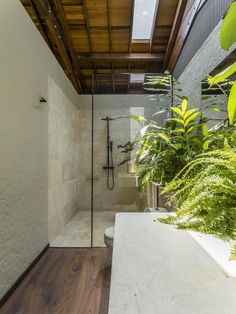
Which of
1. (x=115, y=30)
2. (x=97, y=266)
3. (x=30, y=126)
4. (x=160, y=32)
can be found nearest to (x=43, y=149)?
(x=30, y=126)

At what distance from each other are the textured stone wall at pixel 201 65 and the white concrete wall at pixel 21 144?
5.37 feet

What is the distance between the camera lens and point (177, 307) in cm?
45

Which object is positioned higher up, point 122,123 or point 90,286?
point 122,123

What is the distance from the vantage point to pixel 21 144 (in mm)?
2066

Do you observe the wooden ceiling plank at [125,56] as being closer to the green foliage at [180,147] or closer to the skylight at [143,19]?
the skylight at [143,19]

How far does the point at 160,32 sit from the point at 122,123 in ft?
4.97

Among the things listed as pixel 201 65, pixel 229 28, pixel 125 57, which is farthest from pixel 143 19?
pixel 229 28

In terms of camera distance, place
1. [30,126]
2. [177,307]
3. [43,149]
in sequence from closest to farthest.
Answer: [177,307]
[30,126]
[43,149]

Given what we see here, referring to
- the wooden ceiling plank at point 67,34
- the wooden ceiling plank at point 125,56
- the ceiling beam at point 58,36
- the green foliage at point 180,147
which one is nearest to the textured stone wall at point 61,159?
the ceiling beam at point 58,36

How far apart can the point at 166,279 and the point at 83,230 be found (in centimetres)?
286

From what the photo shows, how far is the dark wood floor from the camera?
1.67 meters

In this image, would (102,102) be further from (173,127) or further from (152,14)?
(173,127)

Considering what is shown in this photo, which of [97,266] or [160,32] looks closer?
[97,266]

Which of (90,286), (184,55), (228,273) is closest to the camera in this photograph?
(228,273)
